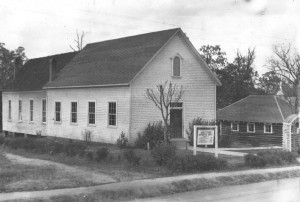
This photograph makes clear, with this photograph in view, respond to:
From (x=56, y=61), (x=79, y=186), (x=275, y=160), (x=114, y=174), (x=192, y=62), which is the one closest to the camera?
(x=79, y=186)

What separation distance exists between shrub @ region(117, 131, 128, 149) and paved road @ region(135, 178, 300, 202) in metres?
10.8

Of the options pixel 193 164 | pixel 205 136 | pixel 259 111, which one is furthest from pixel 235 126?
pixel 193 164

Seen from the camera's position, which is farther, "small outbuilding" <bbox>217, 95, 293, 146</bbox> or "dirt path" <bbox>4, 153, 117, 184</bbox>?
"small outbuilding" <bbox>217, 95, 293, 146</bbox>

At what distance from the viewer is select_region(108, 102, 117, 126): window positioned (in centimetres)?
2538

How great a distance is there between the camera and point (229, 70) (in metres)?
55.4

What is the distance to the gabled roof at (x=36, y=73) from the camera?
112ft

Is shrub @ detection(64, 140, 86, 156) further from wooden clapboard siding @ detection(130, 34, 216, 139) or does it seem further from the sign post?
wooden clapboard siding @ detection(130, 34, 216, 139)

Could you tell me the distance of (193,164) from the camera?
49.8 ft

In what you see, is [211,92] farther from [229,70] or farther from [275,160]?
[229,70]

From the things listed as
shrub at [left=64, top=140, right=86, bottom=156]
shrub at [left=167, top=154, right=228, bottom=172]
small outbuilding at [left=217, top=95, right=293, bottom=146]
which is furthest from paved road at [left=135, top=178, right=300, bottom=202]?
small outbuilding at [left=217, top=95, right=293, bottom=146]

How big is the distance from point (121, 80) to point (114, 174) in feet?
36.1

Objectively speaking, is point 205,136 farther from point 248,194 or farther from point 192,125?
point 192,125

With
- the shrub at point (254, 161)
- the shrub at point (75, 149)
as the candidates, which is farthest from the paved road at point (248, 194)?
the shrub at point (75, 149)

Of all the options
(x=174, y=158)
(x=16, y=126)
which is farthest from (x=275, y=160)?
(x=16, y=126)
